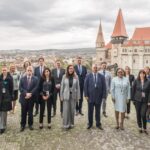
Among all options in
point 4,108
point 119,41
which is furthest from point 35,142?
point 119,41

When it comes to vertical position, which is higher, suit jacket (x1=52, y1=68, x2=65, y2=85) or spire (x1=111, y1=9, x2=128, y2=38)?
spire (x1=111, y1=9, x2=128, y2=38)

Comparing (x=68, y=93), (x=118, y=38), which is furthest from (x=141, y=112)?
(x=118, y=38)

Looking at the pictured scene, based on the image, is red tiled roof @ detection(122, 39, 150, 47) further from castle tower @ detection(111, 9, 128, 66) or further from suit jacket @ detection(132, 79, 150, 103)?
suit jacket @ detection(132, 79, 150, 103)

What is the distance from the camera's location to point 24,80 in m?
6.62

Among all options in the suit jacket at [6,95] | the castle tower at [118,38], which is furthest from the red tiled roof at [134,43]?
the suit jacket at [6,95]

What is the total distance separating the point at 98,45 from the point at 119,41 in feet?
25.8

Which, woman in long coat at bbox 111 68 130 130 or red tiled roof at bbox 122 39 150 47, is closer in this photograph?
woman in long coat at bbox 111 68 130 130

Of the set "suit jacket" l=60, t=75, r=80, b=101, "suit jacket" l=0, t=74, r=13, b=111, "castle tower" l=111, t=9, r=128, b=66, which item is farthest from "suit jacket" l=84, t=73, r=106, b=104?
"castle tower" l=111, t=9, r=128, b=66

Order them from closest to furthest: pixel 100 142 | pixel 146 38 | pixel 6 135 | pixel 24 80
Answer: pixel 100 142
pixel 6 135
pixel 24 80
pixel 146 38

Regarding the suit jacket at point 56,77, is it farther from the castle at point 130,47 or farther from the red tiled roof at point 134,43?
the red tiled roof at point 134,43

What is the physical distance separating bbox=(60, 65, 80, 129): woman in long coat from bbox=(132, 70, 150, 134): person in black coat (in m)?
1.75

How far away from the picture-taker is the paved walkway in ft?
17.9

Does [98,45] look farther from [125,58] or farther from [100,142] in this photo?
[100,142]

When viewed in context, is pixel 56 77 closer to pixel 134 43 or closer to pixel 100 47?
pixel 134 43
